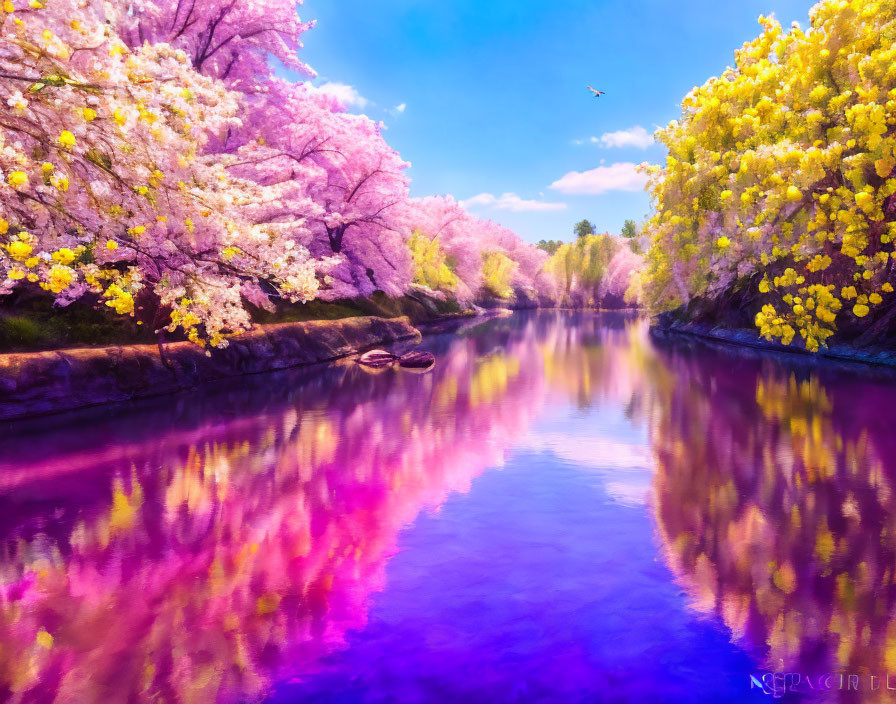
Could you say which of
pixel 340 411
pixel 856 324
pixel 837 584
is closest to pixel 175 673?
pixel 837 584

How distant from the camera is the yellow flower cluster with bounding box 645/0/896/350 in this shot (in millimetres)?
10148

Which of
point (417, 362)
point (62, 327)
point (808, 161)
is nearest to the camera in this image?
point (808, 161)

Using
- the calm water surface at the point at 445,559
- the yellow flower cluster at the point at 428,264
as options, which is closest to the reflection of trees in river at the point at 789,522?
the calm water surface at the point at 445,559

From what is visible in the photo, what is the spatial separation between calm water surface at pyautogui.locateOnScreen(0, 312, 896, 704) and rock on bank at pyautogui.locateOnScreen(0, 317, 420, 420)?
3.36ft

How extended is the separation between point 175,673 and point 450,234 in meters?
51.7

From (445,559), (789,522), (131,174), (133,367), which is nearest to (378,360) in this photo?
(133,367)

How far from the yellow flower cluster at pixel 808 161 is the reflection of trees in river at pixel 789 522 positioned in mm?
1789

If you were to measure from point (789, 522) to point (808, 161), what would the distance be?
7.37 metres

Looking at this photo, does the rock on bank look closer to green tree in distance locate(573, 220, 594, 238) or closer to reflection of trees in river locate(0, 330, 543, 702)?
reflection of trees in river locate(0, 330, 543, 702)

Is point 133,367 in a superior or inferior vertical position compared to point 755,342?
superior

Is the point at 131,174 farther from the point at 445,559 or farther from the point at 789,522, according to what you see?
the point at 789,522

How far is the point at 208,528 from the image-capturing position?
6258 mm

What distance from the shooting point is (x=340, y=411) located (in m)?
12.5

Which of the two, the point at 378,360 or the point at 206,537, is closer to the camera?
the point at 206,537
